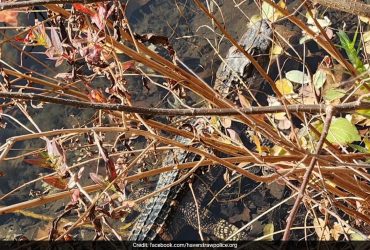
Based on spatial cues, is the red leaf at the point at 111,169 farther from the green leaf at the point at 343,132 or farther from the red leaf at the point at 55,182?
the green leaf at the point at 343,132

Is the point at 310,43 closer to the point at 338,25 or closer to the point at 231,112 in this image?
the point at 338,25

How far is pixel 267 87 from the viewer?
3.86m

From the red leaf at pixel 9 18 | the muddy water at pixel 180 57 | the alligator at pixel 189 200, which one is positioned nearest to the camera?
the red leaf at pixel 9 18

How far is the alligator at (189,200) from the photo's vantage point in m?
3.69

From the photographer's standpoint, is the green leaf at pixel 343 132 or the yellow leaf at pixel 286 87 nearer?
the green leaf at pixel 343 132

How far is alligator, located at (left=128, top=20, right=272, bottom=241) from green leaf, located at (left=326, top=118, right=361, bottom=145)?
2.04 metres

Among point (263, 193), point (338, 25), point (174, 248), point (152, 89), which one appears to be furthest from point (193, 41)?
point (174, 248)

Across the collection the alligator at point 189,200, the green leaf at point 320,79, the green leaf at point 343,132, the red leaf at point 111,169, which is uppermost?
the red leaf at point 111,169

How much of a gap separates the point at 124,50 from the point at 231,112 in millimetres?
502

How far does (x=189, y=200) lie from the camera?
390cm

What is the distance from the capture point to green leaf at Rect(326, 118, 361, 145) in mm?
1569

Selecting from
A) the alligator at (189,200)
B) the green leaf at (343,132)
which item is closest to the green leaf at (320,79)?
the green leaf at (343,132)

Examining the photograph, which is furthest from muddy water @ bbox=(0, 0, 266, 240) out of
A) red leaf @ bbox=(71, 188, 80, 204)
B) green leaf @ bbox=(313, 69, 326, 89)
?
red leaf @ bbox=(71, 188, 80, 204)

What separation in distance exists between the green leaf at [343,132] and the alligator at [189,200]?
6.69 feet
